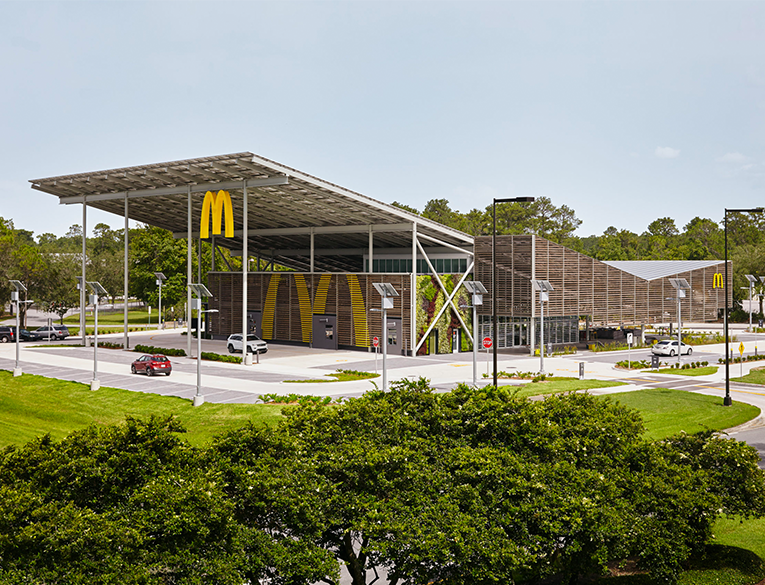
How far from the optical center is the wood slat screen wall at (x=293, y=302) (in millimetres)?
56219

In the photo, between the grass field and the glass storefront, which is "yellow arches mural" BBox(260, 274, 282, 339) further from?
the grass field

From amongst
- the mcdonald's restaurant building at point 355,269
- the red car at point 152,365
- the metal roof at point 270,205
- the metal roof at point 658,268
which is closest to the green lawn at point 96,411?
the red car at point 152,365

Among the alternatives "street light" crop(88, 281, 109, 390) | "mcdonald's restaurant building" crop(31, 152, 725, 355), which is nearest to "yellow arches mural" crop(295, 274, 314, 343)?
"mcdonald's restaurant building" crop(31, 152, 725, 355)

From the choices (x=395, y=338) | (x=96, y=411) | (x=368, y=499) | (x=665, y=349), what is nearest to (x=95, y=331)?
(x=96, y=411)

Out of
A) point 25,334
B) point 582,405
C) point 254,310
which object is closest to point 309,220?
point 254,310

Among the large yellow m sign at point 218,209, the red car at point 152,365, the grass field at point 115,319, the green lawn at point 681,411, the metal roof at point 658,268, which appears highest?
the large yellow m sign at point 218,209

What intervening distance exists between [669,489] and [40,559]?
10453 millimetres

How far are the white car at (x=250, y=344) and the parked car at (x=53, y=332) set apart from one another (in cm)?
2478

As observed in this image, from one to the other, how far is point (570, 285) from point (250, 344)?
29642mm

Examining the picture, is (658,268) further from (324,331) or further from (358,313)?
(324,331)

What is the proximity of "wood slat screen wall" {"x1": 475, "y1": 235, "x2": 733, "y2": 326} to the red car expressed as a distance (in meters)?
29.3

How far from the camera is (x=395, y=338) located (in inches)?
2229

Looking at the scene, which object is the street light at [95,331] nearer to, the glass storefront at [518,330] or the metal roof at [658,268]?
the glass storefront at [518,330]

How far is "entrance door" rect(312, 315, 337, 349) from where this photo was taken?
59500 millimetres
